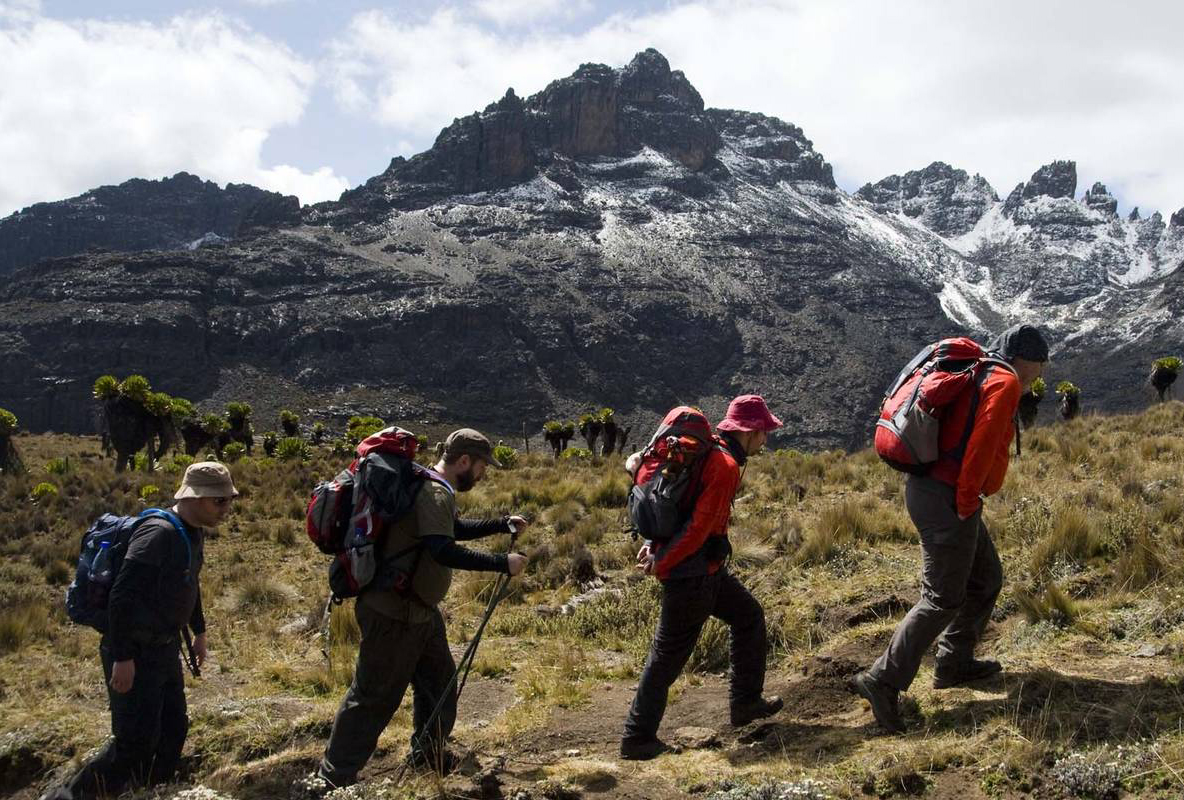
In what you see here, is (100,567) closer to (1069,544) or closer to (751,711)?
(751,711)

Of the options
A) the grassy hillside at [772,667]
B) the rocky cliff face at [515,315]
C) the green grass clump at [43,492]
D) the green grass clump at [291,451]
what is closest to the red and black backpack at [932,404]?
the grassy hillside at [772,667]

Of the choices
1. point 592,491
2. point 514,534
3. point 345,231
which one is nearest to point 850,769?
point 514,534

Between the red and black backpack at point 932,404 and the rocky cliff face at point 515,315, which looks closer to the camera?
the red and black backpack at point 932,404

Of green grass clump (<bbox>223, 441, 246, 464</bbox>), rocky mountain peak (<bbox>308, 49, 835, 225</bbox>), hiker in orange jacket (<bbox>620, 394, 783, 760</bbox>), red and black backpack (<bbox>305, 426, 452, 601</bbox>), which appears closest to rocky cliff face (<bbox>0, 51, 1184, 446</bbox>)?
rocky mountain peak (<bbox>308, 49, 835, 225</bbox>)

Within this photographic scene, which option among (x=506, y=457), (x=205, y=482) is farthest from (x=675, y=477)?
(x=506, y=457)

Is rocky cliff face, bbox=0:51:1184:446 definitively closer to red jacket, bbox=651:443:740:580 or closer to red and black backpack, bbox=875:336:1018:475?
red jacket, bbox=651:443:740:580

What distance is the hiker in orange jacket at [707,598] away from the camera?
4.44m

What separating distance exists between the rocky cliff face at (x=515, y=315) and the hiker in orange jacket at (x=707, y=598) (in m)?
97.1

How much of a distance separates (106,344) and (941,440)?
129 m

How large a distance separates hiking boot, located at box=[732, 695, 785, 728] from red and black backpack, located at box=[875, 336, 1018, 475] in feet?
5.13

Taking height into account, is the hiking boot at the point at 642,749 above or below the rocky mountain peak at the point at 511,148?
below

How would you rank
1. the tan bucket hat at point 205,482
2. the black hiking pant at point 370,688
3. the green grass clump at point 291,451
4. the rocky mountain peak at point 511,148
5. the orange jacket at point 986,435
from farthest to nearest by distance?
the rocky mountain peak at point 511,148, the green grass clump at point 291,451, the tan bucket hat at point 205,482, the black hiking pant at point 370,688, the orange jacket at point 986,435

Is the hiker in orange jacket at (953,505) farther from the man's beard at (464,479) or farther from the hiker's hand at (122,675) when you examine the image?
the hiker's hand at (122,675)

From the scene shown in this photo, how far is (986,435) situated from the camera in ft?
13.4
